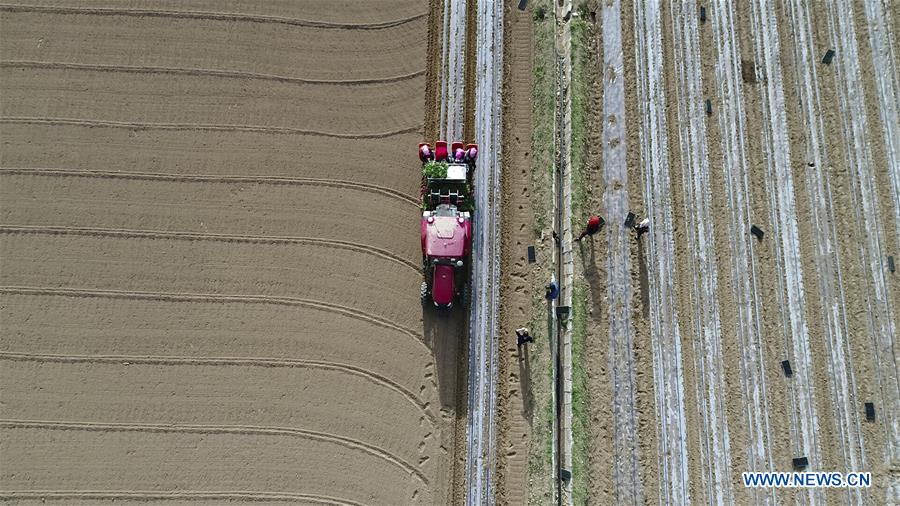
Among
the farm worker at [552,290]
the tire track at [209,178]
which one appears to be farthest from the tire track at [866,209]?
the tire track at [209,178]

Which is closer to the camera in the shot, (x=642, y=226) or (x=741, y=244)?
(x=642, y=226)

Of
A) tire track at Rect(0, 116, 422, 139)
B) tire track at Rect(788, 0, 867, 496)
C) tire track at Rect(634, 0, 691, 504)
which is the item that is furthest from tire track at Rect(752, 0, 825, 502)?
tire track at Rect(0, 116, 422, 139)

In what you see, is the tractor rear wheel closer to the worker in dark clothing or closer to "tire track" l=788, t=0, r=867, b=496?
the worker in dark clothing

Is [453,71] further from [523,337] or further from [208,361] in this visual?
[208,361]

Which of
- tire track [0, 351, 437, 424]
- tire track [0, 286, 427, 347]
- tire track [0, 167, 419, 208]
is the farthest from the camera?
tire track [0, 167, 419, 208]

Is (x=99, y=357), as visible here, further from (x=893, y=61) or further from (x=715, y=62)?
(x=893, y=61)

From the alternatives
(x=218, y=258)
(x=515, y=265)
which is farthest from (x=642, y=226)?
(x=218, y=258)
